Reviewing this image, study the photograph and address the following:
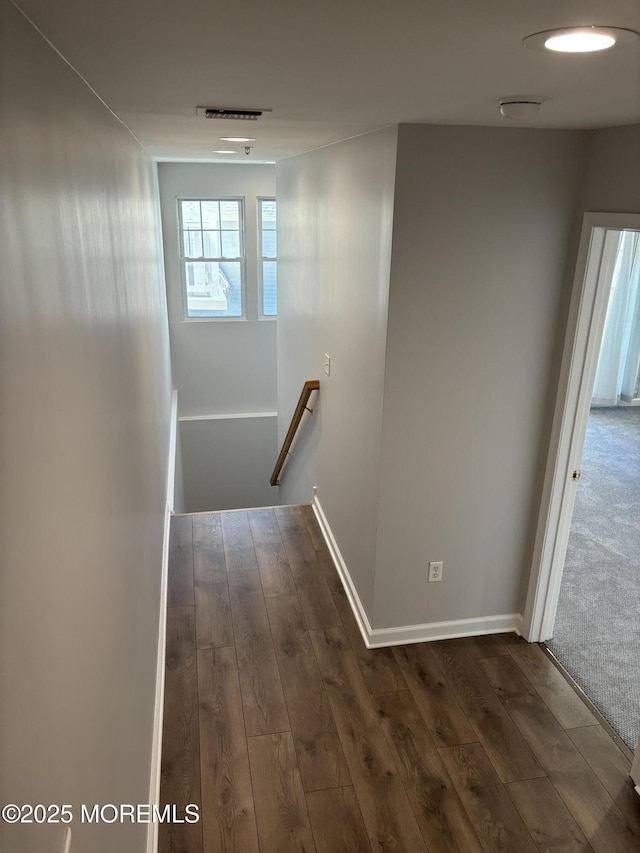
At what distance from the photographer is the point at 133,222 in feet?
9.55

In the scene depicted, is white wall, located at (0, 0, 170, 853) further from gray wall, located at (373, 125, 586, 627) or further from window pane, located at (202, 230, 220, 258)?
window pane, located at (202, 230, 220, 258)

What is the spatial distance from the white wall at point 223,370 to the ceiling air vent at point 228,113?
4934 mm

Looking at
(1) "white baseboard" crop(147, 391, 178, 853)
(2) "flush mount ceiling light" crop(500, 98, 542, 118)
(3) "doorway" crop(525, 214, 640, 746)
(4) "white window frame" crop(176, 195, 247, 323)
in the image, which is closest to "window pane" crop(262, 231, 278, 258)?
(4) "white window frame" crop(176, 195, 247, 323)

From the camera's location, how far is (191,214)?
7160mm

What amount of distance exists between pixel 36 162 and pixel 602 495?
505 cm

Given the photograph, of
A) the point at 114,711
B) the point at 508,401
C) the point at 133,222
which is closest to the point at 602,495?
Result: the point at 508,401

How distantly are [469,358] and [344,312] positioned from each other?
0.85 metres

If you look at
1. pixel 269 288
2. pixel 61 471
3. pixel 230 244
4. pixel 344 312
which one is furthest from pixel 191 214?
pixel 61 471

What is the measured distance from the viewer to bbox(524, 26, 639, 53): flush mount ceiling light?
108cm

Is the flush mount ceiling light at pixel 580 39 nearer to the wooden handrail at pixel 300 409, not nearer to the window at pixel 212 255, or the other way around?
the wooden handrail at pixel 300 409

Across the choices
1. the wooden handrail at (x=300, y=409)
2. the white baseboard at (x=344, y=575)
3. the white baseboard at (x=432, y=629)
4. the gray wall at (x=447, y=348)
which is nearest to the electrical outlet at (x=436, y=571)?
the gray wall at (x=447, y=348)

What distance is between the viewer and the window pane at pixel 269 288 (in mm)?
7500

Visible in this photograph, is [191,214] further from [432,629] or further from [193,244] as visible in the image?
[432,629]

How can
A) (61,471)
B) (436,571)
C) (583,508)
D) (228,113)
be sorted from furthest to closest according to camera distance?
1. (583,508)
2. (436,571)
3. (228,113)
4. (61,471)
